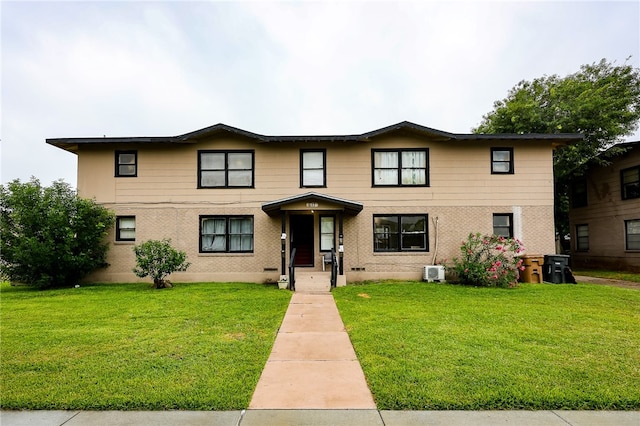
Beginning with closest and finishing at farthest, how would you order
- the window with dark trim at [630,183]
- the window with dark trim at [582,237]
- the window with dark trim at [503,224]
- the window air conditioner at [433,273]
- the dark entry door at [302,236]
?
the window air conditioner at [433,273] → the window with dark trim at [503,224] → the dark entry door at [302,236] → the window with dark trim at [630,183] → the window with dark trim at [582,237]

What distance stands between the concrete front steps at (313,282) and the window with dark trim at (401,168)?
4482 mm

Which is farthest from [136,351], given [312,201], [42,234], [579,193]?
[579,193]

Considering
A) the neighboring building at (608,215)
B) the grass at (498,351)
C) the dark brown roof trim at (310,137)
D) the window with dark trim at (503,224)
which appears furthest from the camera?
the neighboring building at (608,215)

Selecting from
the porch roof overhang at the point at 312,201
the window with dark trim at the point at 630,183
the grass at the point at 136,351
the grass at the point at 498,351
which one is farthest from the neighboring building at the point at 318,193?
the window with dark trim at the point at 630,183

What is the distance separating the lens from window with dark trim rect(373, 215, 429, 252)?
1384cm

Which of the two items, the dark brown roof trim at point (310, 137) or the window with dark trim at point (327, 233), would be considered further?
the window with dark trim at point (327, 233)

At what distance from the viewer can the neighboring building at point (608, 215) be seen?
16.5 m

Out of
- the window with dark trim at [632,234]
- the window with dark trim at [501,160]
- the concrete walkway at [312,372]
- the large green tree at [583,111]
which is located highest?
the large green tree at [583,111]

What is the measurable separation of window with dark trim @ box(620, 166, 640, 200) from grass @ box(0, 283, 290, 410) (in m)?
18.4

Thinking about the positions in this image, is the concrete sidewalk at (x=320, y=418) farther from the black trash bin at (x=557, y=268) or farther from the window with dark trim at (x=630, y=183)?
the window with dark trim at (x=630, y=183)

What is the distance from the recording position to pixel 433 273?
13.1 metres

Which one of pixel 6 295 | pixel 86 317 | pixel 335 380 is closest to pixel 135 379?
pixel 335 380

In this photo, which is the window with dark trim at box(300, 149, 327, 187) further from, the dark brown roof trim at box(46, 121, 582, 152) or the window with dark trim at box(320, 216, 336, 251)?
the window with dark trim at box(320, 216, 336, 251)

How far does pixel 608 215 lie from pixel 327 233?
51.6 feet
